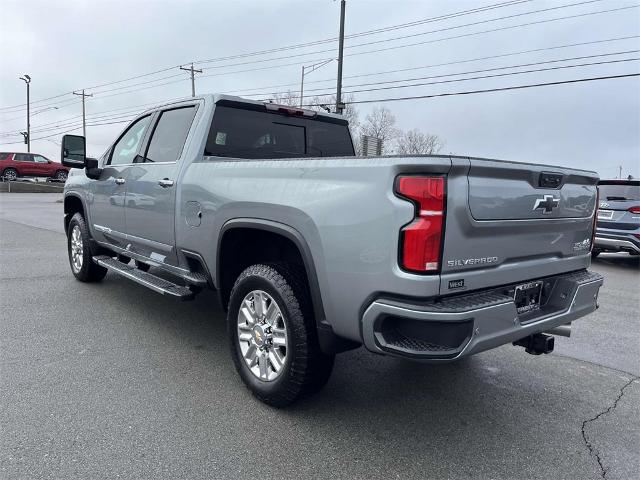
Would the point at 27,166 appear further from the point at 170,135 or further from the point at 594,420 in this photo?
the point at 594,420

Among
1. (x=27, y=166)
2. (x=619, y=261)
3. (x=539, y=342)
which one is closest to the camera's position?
(x=539, y=342)

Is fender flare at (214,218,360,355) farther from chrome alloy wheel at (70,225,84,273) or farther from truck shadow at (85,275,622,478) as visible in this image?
chrome alloy wheel at (70,225,84,273)

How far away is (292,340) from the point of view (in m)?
2.86

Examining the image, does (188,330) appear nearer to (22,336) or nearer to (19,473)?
(22,336)

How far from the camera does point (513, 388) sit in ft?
11.8

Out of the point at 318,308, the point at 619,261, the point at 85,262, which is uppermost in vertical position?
the point at 318,308

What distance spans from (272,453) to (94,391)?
1.40m

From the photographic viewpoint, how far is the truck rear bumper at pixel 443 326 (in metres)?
2.30

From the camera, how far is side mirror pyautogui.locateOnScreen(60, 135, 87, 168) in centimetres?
533

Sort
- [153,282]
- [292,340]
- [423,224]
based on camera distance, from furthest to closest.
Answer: [153,282] → [292,340] → [423,224]

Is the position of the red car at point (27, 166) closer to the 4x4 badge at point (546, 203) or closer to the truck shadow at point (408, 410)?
the truck shadow at point (408, 410)

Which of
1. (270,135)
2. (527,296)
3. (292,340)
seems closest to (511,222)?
(527,296)

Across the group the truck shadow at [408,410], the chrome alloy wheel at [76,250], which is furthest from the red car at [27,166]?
the truck shadow at [408,410]

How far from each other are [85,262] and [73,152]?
4.66ft
